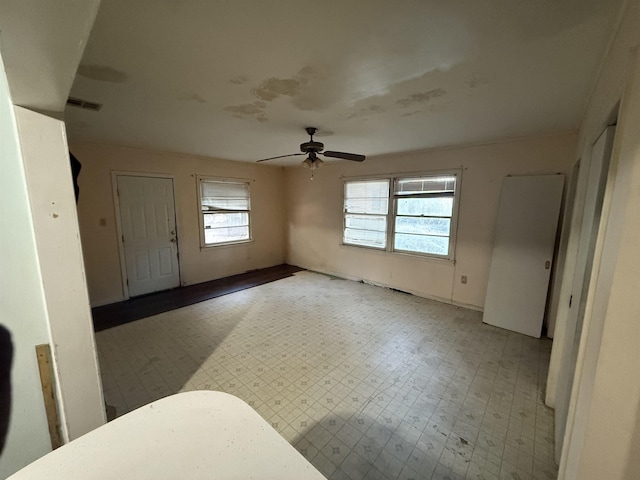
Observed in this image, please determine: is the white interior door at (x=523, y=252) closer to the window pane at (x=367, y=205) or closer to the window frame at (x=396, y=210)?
the window frame at (x=396, y=210)

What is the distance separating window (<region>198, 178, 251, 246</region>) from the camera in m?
4.89

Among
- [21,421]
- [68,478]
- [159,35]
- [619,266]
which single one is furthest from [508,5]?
[21,421]

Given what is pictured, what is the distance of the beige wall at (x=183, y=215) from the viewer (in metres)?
3.62

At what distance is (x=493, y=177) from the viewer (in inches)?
134

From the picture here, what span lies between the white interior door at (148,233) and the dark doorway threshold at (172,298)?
9.8 inches

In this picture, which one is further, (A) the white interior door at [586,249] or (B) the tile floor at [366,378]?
(B) the tile floor at [366,378]

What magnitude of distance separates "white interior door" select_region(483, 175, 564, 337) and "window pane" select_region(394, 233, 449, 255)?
736 millimetres

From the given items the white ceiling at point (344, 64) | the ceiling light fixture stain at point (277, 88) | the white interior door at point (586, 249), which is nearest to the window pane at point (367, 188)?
the white ceiling at point (344, 64)

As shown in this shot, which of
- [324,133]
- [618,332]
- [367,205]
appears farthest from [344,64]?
[367,205]

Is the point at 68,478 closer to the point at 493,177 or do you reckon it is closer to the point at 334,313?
the point at 334,313

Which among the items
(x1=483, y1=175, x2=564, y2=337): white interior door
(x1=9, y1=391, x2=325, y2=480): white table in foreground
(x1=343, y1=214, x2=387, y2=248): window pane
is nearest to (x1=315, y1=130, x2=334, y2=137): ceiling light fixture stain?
(x1=343, y1=214, x2=387, y2=248): window pane

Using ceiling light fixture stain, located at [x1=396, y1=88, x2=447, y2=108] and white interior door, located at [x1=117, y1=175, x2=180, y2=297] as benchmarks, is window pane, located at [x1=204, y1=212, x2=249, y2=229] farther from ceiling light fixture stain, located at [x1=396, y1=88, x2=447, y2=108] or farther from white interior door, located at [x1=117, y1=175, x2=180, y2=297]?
ceiling light fixture stain, located at [x1=396, y1=88, x2=447, y2=108]

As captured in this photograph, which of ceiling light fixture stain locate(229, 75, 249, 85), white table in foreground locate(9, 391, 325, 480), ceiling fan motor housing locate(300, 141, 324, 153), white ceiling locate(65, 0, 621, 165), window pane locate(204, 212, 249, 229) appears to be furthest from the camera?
window pane locate(204, 212, 249, 229)

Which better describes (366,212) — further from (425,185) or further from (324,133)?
(324,133)
